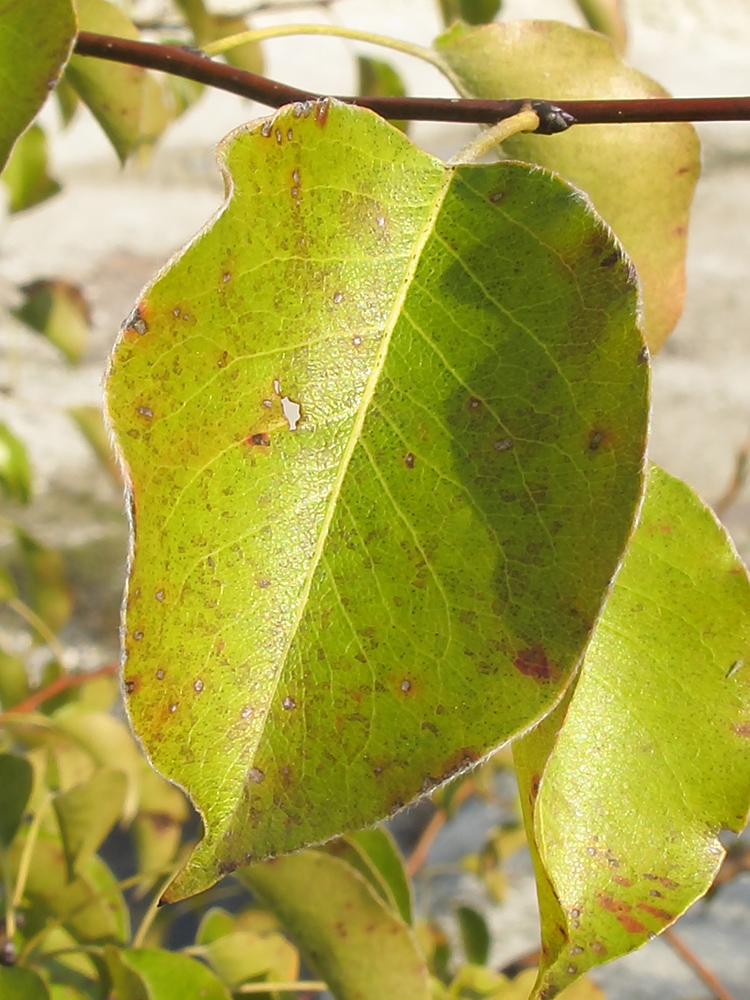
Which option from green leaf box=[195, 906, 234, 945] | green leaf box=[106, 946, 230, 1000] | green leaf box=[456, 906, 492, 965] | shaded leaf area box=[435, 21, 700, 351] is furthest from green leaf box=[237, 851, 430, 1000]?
green leaf box=[456, 906, 492, 965]

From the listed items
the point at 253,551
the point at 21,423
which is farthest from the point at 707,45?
the point at 253,551

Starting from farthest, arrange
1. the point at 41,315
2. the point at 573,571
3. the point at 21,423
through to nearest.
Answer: the point at 21,423 → the point at 41,315 → the point at 573,571

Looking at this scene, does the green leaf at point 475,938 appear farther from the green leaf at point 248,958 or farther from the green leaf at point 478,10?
the green leaf at point 478,10

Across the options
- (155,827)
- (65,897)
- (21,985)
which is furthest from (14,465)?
(21,985)

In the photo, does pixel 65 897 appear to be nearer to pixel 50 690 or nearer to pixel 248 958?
pixel 248 958

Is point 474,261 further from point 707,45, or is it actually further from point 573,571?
point 707,45
